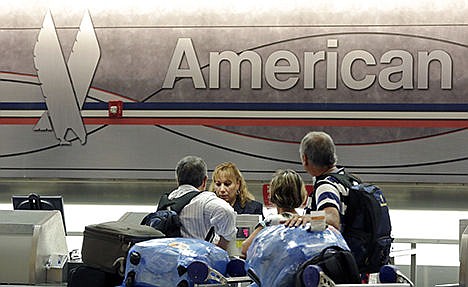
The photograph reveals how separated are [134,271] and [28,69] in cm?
531

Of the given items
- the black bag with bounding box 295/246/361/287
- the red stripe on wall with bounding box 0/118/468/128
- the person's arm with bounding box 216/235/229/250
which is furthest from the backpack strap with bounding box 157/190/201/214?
the red stripe on wall with bounding box 0/118/468/128

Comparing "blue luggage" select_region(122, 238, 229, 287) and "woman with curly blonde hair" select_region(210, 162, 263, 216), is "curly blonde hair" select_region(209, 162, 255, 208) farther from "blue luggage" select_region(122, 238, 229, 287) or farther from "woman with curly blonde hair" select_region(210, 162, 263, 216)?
"blue luggage" select_region(122, 238, 229, 287)

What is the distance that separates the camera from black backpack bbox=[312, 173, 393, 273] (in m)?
3.42

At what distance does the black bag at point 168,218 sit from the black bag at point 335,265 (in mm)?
1426

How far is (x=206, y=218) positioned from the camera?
4.04 m

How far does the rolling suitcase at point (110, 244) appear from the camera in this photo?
2.72 m

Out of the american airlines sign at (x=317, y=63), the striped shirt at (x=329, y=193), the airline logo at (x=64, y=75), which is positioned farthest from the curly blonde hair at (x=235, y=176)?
the striped shirt at (x=329, y=193)

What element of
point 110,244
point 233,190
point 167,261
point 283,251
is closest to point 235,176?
point 233,190

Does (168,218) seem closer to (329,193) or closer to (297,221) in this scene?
(329,193)

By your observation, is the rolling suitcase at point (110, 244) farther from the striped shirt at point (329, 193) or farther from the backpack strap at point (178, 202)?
the backpack strap at point (178, 202)

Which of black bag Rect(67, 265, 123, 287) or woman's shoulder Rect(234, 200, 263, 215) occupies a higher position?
black bag Rect(67, 265, 123, 287)

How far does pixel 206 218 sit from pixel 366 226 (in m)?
0.90

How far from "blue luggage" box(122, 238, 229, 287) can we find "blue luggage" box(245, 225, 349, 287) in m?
0.16

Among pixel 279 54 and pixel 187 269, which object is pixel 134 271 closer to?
pixel 187 269
